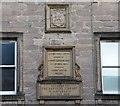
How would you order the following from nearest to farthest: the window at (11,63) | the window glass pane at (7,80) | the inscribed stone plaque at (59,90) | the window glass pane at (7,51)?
the inscribed stone plaque at (59,90) < the window at (11,63) < the window glass pane at (7,80) < the window glass pane at (7,51)

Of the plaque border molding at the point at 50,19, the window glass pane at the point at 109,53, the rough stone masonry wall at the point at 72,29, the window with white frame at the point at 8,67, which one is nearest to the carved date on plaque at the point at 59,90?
the rough stone masonry wall at the point at 72,29

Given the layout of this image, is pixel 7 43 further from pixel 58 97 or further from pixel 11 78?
pixel 58 97

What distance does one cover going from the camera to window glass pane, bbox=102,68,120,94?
12.4 meters

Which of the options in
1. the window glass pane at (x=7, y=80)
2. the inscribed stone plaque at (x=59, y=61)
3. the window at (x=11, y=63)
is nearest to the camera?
the inscribed stone plaque at (x=59, y=61)

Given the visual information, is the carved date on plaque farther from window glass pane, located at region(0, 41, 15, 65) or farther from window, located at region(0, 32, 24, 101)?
window glass pane, located at region(0, 41, 15, 65)

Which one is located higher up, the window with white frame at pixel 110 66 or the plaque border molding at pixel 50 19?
the plaque border molding at pixel 50 19

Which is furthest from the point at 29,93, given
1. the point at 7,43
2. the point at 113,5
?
the point at 113,5

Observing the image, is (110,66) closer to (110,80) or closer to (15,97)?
(110,80)

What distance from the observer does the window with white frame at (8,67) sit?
485 inches

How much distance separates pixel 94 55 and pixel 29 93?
2013 mm

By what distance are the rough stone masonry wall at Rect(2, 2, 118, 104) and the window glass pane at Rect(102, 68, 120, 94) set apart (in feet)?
1.23

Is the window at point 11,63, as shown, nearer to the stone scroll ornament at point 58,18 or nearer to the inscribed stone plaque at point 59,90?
the inscribed stone plaque at point 59,90

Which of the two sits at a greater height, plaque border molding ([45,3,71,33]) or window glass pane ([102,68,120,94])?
plaque border molding ([45,3,71,33])

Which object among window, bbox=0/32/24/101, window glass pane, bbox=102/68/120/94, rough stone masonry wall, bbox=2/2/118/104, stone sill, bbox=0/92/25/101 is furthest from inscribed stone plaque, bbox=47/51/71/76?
window glass pane, bbox=102/68/120/94
